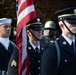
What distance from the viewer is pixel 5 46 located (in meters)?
9.70

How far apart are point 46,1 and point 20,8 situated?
15451mm

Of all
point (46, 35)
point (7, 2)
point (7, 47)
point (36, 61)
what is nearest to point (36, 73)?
point (36, 61)

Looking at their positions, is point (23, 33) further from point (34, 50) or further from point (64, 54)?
point (64, 54)

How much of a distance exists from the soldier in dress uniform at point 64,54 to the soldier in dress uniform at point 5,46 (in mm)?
2656

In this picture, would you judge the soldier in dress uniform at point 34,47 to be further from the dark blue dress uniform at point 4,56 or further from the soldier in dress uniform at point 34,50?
the dark blue dress uniform at point 4,56

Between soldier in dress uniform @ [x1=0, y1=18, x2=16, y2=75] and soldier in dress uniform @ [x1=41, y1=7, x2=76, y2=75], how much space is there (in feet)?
8.72

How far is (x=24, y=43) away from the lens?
7652mm

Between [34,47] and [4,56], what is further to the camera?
[4,56]

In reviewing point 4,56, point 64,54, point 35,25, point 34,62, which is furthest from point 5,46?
point 64,54

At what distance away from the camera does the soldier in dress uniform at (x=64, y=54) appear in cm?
641

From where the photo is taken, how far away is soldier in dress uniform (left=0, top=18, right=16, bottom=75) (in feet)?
30.7

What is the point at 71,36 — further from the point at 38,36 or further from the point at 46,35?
the point at 46,35

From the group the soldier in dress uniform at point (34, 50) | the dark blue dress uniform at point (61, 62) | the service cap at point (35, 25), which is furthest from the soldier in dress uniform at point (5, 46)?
the dark blue dress uniform at point (61, 62)

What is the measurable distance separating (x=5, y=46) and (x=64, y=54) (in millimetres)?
3280
